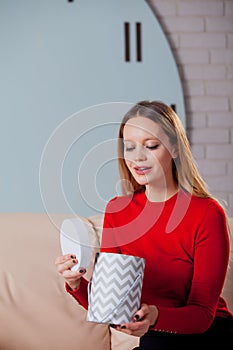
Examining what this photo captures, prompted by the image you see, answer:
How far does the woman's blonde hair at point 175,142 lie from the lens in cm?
153

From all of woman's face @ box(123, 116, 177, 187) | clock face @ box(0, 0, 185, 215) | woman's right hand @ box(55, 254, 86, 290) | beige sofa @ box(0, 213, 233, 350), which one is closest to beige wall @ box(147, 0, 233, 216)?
clock face @ box(0, 0, 185, 215)

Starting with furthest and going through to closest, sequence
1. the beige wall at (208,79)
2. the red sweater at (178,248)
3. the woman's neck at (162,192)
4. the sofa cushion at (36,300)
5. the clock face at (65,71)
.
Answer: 1. the beige wall at (208,79)
2. the clock face at (65,71)
3. the sofa cushion at (36,300)
4. the woman's neck at (162,192)
5. the red sweater at (178,248)

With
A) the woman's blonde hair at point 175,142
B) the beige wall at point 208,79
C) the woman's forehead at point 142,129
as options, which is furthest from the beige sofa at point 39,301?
the beige wall at point 208,79

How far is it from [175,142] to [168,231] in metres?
0.23

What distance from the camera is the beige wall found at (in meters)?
3.09

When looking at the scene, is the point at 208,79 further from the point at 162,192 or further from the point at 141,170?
the point at 141,170

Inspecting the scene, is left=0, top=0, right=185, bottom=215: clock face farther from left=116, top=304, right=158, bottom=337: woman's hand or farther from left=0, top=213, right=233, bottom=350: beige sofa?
left=116, top=304, right=158, bottom=337: woman's hand

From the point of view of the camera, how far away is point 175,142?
1562 millimetres

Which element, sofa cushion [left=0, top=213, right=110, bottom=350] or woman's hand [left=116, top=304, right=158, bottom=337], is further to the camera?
sofa cushion [left=0, top=213, right=110, bottom=350]

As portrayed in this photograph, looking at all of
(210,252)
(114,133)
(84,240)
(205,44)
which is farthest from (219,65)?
(84,240)

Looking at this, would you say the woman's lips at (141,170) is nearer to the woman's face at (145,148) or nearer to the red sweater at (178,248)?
the woman's face at (145,148)

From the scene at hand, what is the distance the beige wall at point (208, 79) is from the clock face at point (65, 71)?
0.32ft

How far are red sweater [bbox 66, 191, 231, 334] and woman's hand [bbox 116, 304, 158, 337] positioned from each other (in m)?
0.12

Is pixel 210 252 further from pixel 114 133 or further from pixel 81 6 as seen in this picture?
pixel 81 6
